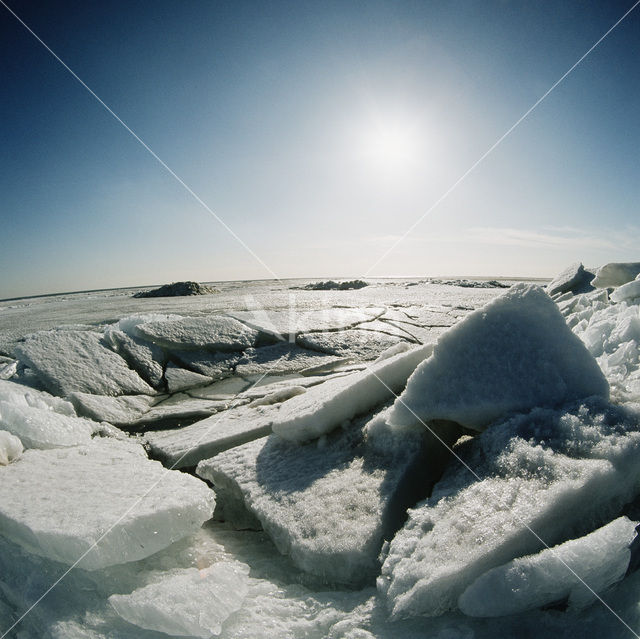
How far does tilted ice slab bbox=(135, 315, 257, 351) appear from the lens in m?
3.62

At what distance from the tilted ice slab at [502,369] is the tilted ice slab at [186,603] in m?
0.70

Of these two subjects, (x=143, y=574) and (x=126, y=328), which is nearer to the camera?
(x=143, y=574)

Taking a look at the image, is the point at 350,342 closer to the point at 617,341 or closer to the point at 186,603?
the point at 617,341

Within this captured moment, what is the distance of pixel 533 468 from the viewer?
3.58ft

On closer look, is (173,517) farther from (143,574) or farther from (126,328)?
(126,328)

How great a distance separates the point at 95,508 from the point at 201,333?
2.73 metres

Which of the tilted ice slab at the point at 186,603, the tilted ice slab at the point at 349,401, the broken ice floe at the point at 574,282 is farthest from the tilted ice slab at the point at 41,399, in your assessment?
the broken ice floe at the point at 574,282

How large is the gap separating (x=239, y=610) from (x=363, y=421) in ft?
2.66

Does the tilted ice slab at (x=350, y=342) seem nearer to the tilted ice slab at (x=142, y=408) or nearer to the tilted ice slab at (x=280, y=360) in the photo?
the tilted ice slab at (x=280, y=360)

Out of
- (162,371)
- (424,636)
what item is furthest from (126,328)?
(424,636)

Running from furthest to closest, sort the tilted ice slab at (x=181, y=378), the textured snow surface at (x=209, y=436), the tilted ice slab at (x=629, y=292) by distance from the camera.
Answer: the tilted ice slab at (x=181, y=378) → the tilted ice slab at (x=629, y=292) → the textured snow surface at (x=209, y=436)

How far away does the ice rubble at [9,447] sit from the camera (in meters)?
1.51

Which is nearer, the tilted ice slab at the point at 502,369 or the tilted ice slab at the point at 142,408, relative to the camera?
the tilted ice slab at the point at 502,369

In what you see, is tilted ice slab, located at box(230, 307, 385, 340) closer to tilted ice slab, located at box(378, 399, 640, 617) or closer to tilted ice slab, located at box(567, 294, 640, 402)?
tilted ice slab, located at box(567, 294, 640, 402)
